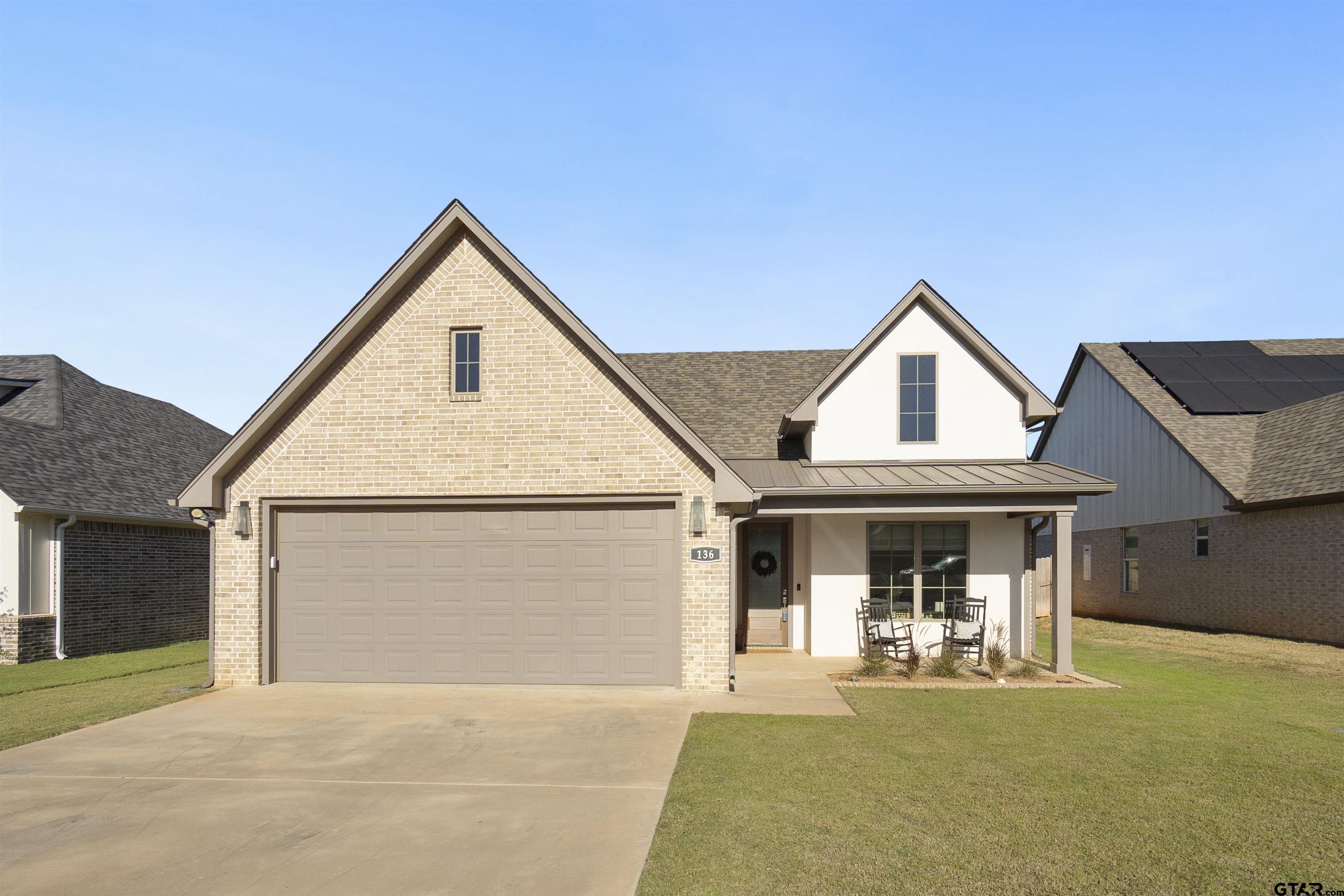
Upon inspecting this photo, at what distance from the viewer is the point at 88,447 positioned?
19391 millimetres

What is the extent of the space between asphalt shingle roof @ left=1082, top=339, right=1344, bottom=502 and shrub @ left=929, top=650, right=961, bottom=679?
9.08 meters

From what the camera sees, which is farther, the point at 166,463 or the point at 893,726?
the point at 166,463

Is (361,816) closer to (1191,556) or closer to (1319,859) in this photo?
(1319,859)

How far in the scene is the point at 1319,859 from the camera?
18.2ft

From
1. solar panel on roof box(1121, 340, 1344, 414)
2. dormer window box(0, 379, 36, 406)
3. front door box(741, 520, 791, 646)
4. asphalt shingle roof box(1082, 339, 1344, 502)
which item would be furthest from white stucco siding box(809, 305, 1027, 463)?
dormer window box(0, 379, 36, 406)

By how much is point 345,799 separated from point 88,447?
1648cm

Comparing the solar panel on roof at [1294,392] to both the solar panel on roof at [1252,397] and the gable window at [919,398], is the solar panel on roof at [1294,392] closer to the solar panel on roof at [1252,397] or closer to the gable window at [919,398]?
the solar panel on roof at [1252,397]

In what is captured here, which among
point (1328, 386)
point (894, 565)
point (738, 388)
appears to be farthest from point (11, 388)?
point (1328, 386)

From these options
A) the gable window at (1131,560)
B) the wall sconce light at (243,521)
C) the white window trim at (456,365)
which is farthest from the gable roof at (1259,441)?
the wall sconce light at (243,521)

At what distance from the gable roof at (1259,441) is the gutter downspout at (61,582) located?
943 inches

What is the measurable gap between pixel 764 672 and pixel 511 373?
19.5ft

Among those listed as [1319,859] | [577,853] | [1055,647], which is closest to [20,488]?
[577,853]

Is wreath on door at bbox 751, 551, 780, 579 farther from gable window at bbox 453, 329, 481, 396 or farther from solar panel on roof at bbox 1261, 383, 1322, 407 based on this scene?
solar panel on roof at bbox 1261, 383, 1322, 407

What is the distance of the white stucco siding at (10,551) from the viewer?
15.4 metres
